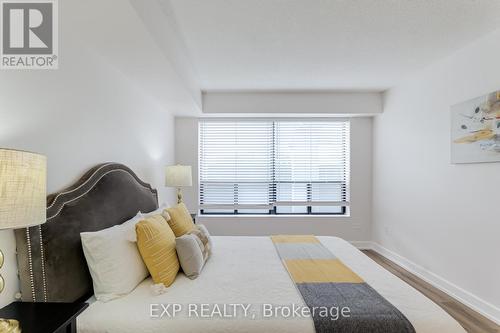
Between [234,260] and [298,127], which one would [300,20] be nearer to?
[234,260]

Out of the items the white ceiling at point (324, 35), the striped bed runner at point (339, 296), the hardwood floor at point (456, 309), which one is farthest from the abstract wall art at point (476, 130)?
the striped bed runner at point (339, 296)

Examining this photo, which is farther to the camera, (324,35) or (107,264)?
(324,35)

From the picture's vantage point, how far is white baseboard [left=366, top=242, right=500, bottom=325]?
2477mm

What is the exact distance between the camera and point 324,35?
8.41ft

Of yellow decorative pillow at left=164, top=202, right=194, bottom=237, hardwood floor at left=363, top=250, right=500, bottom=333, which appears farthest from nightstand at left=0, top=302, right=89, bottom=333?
hardwood floor at left=363, top=250, right=500, bottom=333

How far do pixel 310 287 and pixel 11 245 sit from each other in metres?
1.66

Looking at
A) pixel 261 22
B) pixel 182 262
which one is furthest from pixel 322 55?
pixel 182 262

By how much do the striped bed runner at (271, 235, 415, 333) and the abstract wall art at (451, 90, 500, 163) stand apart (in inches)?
69.8

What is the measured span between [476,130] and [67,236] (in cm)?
353

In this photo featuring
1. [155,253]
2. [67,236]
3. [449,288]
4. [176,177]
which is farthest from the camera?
[176,177]

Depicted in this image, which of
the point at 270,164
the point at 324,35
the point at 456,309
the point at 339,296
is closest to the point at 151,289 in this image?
the point at 339,296

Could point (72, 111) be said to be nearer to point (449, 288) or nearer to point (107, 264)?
point (107, 264)

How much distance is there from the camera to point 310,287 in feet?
5.60

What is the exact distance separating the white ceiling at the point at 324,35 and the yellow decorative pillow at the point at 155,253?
66.7 inches
